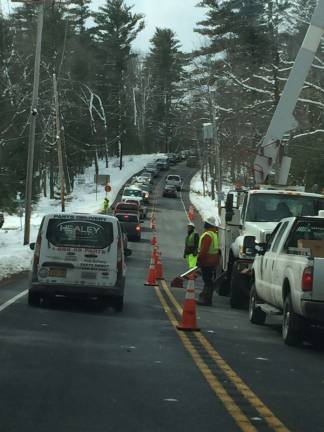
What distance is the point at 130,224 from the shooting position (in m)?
49.5

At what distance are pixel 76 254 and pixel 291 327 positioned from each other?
5.63 m

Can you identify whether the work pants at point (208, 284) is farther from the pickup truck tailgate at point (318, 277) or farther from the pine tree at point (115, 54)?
the pine tree at point (115, 54)

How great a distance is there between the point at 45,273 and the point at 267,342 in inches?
210

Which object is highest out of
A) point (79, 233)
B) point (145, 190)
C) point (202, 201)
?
point (79, 233)

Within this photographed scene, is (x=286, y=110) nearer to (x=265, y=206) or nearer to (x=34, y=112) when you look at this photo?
(x=265, y=206)

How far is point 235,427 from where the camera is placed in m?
7.07

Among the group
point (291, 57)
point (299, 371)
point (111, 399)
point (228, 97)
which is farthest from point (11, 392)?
point (228, 97)

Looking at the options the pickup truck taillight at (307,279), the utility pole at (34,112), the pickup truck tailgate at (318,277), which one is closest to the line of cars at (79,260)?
the pickup truck taillight at (307,279)

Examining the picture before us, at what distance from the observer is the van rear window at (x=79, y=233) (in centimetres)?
1678

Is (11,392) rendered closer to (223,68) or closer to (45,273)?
(45,273)

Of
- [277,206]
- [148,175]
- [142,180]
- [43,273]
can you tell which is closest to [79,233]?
[43,273]

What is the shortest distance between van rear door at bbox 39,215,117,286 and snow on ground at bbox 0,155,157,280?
29.6 ft

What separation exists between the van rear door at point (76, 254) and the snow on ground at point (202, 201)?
43.8 meters

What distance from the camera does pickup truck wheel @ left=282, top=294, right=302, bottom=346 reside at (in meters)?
12.5
